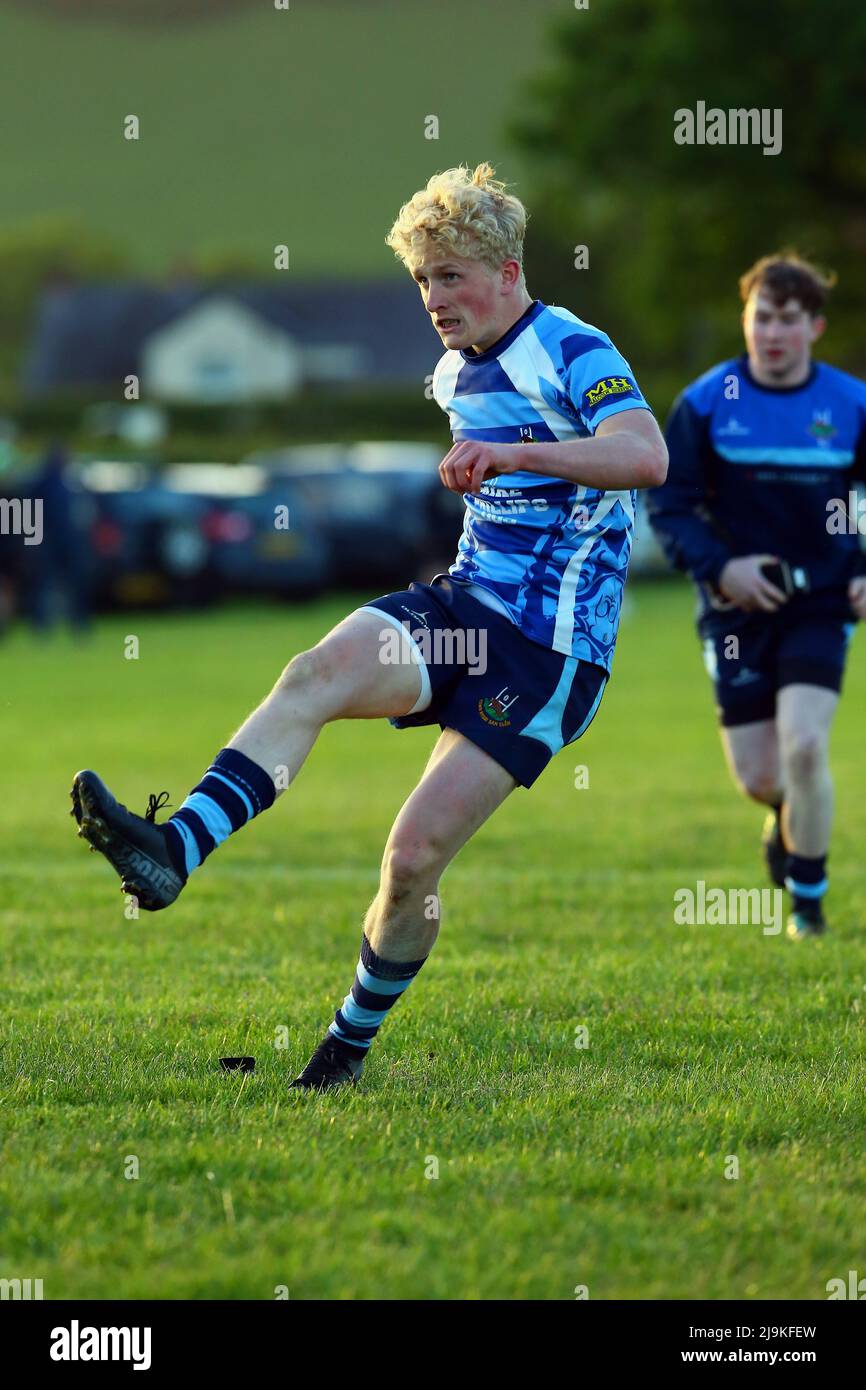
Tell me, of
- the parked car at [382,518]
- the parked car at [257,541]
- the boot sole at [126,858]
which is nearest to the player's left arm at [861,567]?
the boot sole at [126,858]

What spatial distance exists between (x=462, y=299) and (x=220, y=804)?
1.50 m

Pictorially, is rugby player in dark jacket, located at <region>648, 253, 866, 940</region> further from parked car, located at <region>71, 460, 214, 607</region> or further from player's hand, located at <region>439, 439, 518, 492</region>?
parked car, located at <region>71, 460, 214, 607</region>

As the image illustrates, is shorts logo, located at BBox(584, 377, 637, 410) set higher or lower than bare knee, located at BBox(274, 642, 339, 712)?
higher

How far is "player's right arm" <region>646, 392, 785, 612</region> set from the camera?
7.64 m

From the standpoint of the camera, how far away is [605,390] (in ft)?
16.3

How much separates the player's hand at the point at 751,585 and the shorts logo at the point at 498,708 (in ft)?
9.24

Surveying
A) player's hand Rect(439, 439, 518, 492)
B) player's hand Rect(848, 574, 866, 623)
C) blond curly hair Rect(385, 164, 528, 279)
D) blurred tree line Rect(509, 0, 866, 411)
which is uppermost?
blurred tree line Rect(509, 0, 866, 411)

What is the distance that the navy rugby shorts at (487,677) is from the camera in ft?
16.5

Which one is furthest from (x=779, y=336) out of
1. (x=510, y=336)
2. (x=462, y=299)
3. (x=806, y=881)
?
(x=462, y=299)

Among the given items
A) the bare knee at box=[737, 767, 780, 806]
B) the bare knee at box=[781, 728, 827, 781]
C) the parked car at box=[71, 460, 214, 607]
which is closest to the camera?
the bare knee at box=[781, 728, 827, 781]

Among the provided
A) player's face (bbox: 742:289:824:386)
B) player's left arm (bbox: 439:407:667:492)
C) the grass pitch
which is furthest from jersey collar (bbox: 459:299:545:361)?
player's face (bbox: 742:289:824:386)

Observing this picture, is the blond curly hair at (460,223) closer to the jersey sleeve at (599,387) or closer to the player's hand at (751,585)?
the jersey sleeve at (599,387)

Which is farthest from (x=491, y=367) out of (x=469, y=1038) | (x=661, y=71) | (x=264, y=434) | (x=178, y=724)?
(x=264, y=434)

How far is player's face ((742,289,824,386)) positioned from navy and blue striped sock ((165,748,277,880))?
12.4 feet
